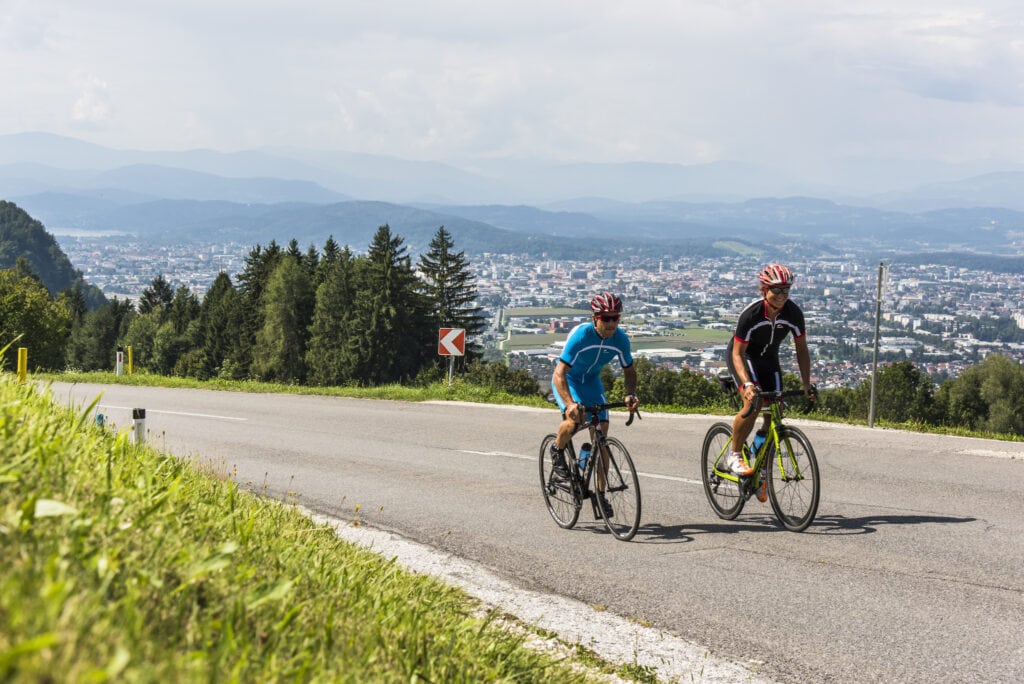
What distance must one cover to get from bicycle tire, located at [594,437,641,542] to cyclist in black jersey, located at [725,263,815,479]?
0.99 meters

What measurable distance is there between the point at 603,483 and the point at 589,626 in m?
2.30

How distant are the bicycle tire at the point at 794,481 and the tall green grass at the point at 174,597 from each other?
354cm

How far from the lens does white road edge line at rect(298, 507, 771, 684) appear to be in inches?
194

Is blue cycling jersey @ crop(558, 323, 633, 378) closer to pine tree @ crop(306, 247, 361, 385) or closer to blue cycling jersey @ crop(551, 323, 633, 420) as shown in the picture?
blue cycling jersey @ crop(551, 323, 633, 420)

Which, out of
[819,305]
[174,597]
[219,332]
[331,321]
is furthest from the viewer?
[219,332]

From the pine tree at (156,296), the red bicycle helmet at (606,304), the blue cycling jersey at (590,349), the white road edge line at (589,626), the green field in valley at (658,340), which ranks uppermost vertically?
the pine tree at (156,296)

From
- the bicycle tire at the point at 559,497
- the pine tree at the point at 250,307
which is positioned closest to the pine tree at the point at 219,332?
the pine tree at the point at 250,307

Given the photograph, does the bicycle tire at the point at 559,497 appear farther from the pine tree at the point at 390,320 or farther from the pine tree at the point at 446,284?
the pine tree at the point at 446,284

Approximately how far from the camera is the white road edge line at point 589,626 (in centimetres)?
493

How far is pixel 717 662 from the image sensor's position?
505 centimetres

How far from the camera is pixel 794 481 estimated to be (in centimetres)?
766

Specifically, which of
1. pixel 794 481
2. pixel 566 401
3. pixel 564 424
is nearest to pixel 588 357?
pixel 566 401

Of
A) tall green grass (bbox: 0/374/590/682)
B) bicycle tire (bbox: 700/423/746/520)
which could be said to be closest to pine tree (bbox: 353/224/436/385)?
bicycle tire (bbox: 700/423/746/520)

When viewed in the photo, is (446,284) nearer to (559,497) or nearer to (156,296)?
(156,296)
